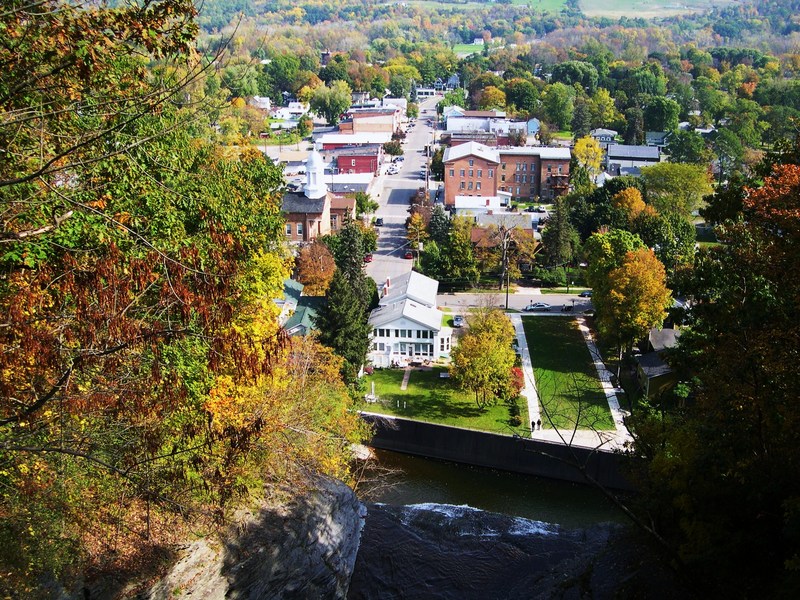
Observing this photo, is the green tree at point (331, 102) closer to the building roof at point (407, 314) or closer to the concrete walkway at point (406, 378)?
the building roof at point (407, 314)

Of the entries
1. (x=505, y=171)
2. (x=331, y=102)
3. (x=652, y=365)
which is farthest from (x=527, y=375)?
(x=331, y=102)

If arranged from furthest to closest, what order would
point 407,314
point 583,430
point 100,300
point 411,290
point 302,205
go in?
point 302,205, point 411,290, point 407,314, point 583,430, point 100,300

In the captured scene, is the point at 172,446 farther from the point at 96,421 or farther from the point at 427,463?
the point at 427,463

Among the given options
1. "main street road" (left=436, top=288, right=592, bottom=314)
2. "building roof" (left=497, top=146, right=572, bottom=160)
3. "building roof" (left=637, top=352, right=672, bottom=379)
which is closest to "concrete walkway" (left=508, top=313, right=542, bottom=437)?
"main street road" (left=436, top=288, right=592, bottom=314)

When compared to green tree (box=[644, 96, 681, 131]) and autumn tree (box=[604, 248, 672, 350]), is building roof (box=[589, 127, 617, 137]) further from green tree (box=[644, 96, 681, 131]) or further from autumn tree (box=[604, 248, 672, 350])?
autumn tree (box=[604, 248, 672, 350])

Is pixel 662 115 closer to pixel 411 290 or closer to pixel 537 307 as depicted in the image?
pixel 537 307

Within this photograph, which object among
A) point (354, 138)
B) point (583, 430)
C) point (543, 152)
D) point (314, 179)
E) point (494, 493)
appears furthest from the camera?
point (354, 138)
